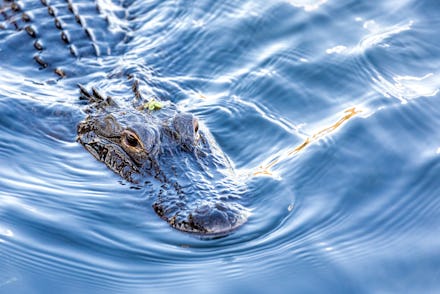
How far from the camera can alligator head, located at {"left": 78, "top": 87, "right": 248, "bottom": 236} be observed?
575 cm

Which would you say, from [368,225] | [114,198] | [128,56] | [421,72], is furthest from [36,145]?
[421,72]

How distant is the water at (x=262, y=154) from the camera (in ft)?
17.7

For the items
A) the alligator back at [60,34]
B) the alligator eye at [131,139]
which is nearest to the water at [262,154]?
the alligator back at [60,34]

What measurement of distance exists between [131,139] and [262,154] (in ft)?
4.28

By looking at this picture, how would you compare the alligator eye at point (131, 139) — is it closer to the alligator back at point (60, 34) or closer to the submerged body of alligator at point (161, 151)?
the submerged body of alligator at point (161, 151)

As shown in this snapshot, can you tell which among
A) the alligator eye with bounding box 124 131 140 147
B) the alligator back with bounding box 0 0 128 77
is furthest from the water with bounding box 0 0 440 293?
the alligator eye with bounding box 124 131 140 147

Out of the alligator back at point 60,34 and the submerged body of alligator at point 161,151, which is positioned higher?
the submerged body of alligator at point 161,151

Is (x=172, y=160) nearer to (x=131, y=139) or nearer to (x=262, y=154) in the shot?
(x=131, y=139)

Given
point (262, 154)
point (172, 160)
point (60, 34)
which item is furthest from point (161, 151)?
point (60, 34)

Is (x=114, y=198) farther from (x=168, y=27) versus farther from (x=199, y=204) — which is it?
(x=168, y=27)

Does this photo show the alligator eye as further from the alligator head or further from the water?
the water

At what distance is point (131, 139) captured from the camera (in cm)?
672

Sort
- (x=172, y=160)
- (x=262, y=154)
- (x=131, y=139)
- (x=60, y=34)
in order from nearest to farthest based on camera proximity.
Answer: (x=172, y=160) < (x=131, y=139) < (x=262, y=154) < (x=60, y=34)

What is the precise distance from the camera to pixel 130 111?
713 centimetres
